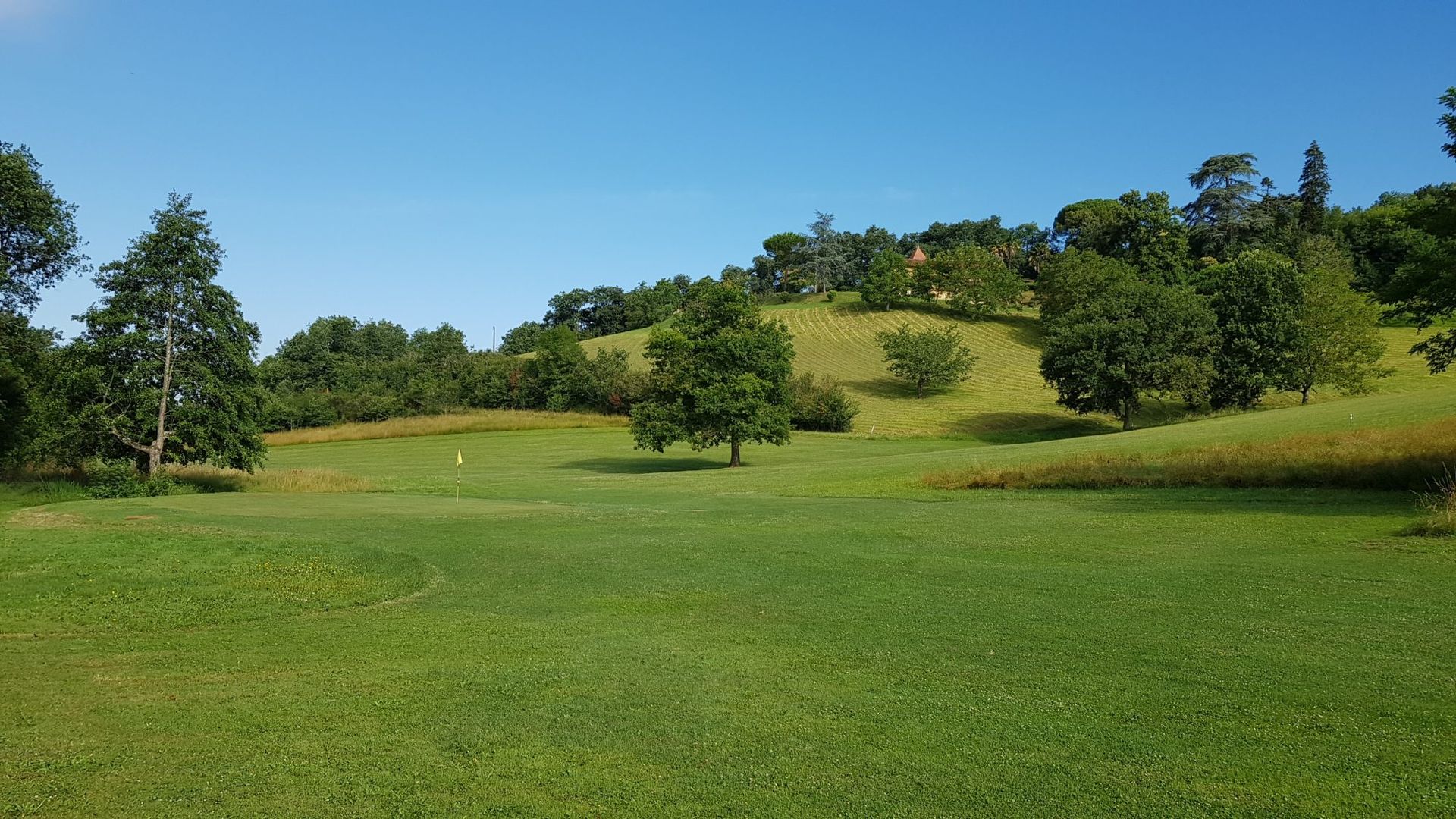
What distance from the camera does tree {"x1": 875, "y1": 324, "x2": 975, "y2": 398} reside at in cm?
8769

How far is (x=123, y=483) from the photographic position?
29.2m

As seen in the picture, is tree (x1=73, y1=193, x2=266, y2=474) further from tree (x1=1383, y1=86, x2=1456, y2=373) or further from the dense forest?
tree (x1=1383, y1=86, x2=1456, y2=373)

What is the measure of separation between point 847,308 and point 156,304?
11263 centimetres

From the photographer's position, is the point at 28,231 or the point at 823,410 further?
the point at 823,410

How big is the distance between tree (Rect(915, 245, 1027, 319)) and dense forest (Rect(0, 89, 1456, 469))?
0.32 metres

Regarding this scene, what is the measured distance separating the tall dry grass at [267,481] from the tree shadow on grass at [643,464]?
16011mm

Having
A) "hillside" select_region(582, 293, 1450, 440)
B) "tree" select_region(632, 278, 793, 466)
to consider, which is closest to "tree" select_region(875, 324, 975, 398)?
"hillside" select_region(582, 293, 1450, 440)

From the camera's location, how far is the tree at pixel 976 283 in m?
120

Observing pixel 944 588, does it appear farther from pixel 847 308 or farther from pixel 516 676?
pixel 847 308

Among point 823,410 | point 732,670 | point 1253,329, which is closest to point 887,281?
point 823,410

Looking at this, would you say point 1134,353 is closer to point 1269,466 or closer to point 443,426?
point 1269,466

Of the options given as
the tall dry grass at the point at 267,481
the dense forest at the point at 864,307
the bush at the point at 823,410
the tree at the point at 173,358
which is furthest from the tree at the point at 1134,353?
the tree at the point at 173,358

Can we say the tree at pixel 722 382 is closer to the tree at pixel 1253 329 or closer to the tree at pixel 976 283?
the tree at pixel 1253 329

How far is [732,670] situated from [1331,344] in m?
72.4
